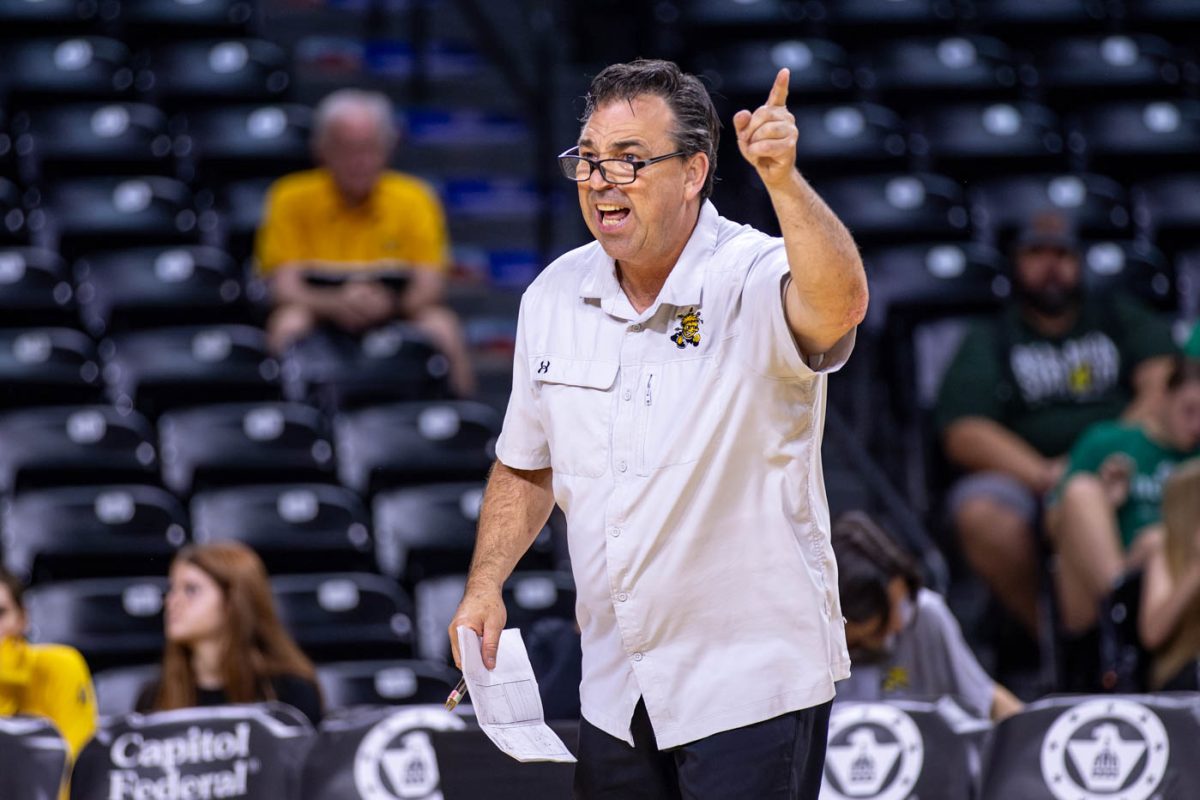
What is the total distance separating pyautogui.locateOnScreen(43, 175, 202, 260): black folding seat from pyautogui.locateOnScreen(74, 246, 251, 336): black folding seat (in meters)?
0.11

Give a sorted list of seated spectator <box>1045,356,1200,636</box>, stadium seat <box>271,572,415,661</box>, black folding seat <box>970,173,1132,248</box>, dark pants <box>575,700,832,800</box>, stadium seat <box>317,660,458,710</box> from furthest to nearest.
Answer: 1. black folding seat <box>970,173,1132,248</box>
2. seated spectator <box>1045,356,1200,636</box>
3. stadium seat <box>271,572,415,661</box>
4. stadium seat <box>317,660,458,710</box>
5. dark pants <box>575,700,832,800</box>

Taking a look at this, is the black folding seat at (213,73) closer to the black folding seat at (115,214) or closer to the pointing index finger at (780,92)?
the black folding seat at (115,214)

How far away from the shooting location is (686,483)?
290cm

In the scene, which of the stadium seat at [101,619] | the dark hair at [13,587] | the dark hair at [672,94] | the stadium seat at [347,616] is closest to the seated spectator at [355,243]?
the stadium seat at [347,616]

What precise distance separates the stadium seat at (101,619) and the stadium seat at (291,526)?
0.44m

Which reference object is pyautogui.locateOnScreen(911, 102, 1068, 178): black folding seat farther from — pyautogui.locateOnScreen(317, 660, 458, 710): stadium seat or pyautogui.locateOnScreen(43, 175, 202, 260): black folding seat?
pyautogui.locateOnScreen(317, 660, 458, 710): stadium seat

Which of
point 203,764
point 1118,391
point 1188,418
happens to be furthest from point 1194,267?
point 203,764

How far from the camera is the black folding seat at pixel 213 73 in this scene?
840 cm

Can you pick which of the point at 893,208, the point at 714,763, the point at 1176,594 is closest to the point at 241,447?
the point at 893,208

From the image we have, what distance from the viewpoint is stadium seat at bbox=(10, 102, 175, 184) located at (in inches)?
309

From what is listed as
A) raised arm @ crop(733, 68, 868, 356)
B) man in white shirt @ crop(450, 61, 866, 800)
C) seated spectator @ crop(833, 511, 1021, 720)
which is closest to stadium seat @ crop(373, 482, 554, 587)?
seated spectator @ crop(833, 511, 1021, 720)

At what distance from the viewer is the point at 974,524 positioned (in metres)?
6.56

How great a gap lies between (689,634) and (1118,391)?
4589 millimetres

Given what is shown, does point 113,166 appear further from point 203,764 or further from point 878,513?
point 203,764
